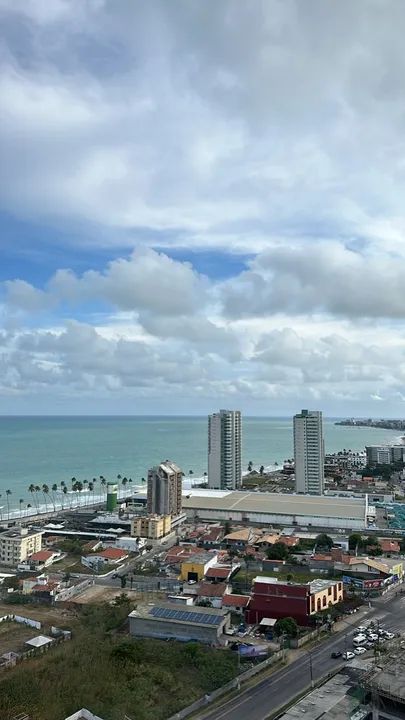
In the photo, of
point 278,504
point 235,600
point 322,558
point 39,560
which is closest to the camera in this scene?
point 235,600

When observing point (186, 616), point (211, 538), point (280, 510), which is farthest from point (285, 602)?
point (280, 510)

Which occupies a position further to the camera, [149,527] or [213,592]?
[149,527]

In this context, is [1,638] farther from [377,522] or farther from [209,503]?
[377,522]

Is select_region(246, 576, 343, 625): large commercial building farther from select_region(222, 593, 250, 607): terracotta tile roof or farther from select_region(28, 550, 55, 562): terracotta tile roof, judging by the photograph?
select_region(28, 550, 55, 562): terracotta tile roof

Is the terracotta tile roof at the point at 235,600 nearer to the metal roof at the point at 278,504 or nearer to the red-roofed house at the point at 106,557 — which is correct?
the red-roofed house at the point at 106,557

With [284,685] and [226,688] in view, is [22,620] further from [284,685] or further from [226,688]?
[284,685]

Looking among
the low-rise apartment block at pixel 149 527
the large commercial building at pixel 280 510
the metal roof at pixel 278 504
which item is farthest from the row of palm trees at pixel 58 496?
the low-rise apartment block at pixel 149 527
